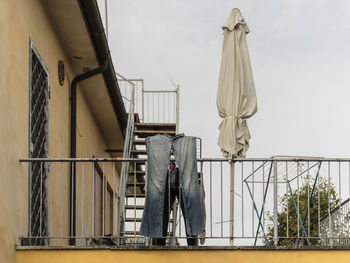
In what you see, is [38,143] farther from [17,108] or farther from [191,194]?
[191,194]

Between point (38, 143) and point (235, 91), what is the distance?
2530 millimetres

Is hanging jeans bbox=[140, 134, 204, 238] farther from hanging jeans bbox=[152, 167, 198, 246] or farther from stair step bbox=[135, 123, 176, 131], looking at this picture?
stair step bbox=[135, 123, 176, 131]

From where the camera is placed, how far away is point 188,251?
35.2 feet

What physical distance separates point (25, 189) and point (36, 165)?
1.03 m

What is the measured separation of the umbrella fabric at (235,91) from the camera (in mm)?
11773

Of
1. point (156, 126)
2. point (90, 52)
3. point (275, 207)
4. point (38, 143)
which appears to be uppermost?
point (90, 52)

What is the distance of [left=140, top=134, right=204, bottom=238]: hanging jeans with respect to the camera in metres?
10.9

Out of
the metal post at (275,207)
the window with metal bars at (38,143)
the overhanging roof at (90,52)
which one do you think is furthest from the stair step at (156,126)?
the metal post at (275,207)

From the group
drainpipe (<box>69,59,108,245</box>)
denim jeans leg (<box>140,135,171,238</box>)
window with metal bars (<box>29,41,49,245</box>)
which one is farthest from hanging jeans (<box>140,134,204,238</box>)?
drainpipe (<box>69,59,108,245</box>)

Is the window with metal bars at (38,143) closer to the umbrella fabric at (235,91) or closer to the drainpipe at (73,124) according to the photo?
the drainpipe at (73,124)

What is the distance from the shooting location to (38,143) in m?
12.2

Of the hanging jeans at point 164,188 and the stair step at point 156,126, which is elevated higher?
the stair step at point 156,126

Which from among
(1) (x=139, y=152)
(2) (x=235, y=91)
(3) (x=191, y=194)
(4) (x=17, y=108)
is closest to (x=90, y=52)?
(2) (x=235, y=91)

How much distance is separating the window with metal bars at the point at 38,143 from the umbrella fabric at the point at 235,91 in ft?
7.35
